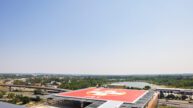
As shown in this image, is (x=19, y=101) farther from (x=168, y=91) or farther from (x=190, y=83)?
(x=190, y=83)

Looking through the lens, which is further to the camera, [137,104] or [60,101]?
[60,101]

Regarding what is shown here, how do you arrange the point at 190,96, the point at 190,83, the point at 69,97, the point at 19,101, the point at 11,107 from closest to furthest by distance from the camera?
the point at 11,107 → the point at 69,97 → the point at 19,101 → the point at 190,96 → the point at 190,83

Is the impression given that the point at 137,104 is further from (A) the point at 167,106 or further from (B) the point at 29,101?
(B) the point at 29,101

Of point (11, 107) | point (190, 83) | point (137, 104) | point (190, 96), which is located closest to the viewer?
point (137, 104)

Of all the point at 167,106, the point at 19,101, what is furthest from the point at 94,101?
the point at 19,101

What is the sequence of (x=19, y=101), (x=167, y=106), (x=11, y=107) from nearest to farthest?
(x=11, y=107)
(x=167, y=106)
(x=19, y=101)

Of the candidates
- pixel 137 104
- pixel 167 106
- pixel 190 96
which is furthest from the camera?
pixel 190 96

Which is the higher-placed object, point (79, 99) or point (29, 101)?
point (79, 99)

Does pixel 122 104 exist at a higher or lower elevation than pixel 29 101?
higher

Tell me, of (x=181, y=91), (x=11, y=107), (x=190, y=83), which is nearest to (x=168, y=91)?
(x=181, y=91)
